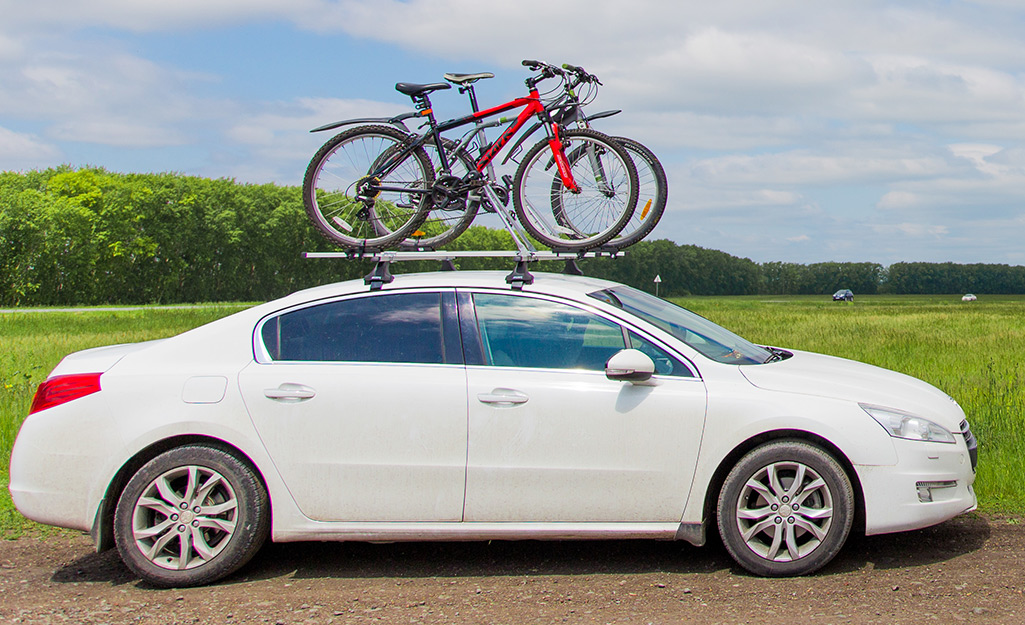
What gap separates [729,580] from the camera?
512 cm

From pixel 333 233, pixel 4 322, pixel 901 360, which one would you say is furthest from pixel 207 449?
pixel 4 322

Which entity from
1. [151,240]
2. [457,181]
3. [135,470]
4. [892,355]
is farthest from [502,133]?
[151,240]

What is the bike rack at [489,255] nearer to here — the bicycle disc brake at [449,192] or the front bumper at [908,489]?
the bicycle disc brake at [449,192]

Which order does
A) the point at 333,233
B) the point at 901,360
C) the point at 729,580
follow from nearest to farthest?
the point at 729,580
the point at 333,233
the point at 901,360

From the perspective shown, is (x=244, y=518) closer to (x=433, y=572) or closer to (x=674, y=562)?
(x=433, y=572)

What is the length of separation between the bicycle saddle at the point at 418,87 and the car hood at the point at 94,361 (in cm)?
285

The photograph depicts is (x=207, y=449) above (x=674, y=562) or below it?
above

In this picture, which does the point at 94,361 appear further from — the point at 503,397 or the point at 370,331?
the point at 503,397

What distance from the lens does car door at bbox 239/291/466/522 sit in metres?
5.16

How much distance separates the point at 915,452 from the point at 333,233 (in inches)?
170

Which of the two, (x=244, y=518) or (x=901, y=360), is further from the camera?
(x=901, y=360)

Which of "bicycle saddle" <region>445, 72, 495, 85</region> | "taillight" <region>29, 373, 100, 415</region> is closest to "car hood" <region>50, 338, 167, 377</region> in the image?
"taillight" <region>29, 373, 100, 415</region>

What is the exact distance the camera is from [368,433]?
17.0 ft

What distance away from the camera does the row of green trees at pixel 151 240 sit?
70875 mm
